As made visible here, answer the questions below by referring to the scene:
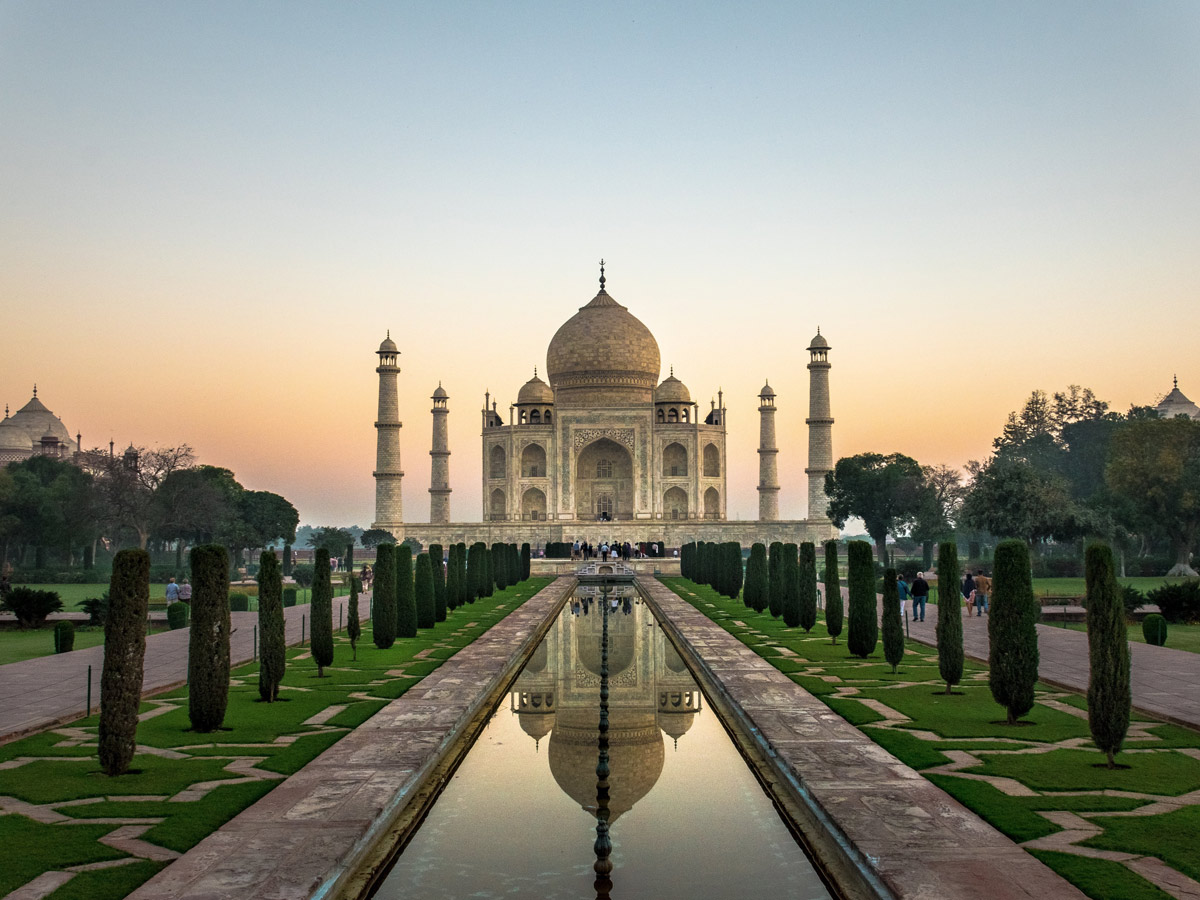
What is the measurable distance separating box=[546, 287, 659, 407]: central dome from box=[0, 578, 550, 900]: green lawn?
35478 millimetres

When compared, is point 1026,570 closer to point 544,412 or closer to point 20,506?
point 20,506

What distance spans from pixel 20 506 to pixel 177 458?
4.99 meters

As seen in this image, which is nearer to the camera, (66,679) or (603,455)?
(66,679)

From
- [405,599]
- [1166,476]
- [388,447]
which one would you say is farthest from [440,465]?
[405,599]

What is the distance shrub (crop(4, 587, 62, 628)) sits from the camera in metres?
16.5

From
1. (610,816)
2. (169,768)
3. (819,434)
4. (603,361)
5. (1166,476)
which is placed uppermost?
(603,361)

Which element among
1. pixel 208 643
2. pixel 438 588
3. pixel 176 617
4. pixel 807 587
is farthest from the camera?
pixel 438 588

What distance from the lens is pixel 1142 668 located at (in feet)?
35.8

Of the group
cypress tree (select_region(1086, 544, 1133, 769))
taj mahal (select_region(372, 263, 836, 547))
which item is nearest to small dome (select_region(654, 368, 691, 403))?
taj mahal (select_region(372, 263, 836, 547))

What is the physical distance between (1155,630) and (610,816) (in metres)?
9.90

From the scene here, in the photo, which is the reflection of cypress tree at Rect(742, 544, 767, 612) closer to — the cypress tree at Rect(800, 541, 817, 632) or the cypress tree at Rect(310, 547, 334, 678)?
the cypress tree at Rect(800, 541, 817, 632)

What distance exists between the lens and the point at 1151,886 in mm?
4406

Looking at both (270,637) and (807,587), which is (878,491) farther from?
(270,637)

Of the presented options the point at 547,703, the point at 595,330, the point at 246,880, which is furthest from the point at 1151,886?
the point at 595,330
